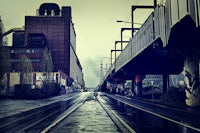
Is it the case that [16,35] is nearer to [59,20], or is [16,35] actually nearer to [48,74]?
[59,20]

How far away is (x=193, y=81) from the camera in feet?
83.4

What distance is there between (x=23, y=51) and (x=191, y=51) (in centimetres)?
9263

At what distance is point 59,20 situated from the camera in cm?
14600

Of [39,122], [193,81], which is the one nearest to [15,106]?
[39,122]

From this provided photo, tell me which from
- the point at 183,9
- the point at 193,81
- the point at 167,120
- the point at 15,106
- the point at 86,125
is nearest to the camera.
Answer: the point at 86,125

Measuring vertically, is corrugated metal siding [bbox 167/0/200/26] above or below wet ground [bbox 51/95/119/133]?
above

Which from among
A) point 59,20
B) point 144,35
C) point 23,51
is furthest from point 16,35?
point 144,35

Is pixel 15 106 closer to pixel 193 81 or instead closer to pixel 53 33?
pixel 193 81

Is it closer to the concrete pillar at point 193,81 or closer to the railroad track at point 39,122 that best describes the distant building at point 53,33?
the concrete pillar at point 193,81

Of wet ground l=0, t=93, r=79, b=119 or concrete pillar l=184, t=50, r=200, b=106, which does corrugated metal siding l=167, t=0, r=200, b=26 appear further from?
wet ground l=0, t=93, r=79, b=119

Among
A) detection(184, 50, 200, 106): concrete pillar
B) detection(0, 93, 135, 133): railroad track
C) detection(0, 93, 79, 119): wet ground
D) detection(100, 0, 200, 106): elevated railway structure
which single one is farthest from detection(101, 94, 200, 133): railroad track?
detection(0, 93, 79, 119): wet ground

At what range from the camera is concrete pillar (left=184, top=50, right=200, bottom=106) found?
25.2 metres

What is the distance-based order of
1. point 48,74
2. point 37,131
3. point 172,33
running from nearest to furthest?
point 37,131 < point 172,33 < point 48,74

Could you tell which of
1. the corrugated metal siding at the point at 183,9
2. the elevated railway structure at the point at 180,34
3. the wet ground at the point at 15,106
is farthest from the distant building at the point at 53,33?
the corrugated metal siding at the point at 183,9
